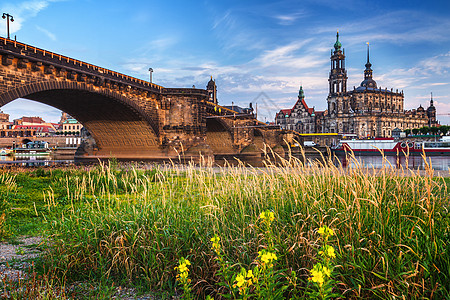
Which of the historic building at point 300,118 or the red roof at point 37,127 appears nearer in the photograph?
the red roof at point 37,127

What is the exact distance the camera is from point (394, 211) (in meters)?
4.11

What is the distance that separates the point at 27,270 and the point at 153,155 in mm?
35818

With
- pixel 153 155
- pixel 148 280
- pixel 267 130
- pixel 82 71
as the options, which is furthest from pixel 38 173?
pixel 267 130

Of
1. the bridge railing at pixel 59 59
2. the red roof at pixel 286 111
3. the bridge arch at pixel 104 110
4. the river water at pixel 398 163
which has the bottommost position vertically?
the river water at pixel 398 163

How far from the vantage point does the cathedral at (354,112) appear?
5359 inches

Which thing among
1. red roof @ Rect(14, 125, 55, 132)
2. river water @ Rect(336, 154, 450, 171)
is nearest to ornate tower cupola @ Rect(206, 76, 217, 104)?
river water @ Rect(336, 154, 450, 171)

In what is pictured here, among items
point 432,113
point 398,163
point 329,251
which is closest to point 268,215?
point 329,251

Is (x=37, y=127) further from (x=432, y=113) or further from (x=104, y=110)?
(x=432, y=113)

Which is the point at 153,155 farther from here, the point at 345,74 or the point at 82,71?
the point at 345,74

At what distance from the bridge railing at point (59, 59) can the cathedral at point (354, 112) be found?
118m

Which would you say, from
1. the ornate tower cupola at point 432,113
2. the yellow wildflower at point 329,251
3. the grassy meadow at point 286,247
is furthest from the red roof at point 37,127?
the ornate tower cupola at point 432,113

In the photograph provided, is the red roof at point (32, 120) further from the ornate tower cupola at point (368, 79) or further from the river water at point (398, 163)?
the river water at point (398, 163)

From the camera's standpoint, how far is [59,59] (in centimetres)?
2539

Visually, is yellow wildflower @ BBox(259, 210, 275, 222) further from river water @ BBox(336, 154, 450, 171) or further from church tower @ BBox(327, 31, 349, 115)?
church tower @ BBox(327, 31, 349, 115)
